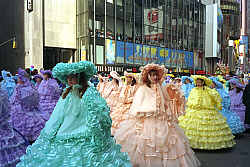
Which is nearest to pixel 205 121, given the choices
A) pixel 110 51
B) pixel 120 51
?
pixel 110 51

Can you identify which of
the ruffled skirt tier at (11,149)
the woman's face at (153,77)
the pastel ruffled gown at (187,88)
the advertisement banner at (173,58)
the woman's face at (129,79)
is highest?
the advertisement banner at (173,58)

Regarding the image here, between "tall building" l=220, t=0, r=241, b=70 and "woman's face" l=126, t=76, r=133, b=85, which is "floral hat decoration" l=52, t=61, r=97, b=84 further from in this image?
"tall building" l=220, t=0, r=241, b=70

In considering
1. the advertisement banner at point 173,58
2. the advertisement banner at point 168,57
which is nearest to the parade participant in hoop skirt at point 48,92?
the advertisement banner at point 168,57

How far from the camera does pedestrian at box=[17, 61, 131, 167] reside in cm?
311

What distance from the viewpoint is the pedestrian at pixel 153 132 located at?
15.6 ft

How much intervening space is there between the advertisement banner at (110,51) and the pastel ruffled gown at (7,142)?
21.9 m

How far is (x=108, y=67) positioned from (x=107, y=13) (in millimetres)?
5546

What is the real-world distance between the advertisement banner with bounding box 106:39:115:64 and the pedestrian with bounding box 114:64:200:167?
21.2 m

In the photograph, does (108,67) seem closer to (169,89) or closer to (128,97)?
(128,97)

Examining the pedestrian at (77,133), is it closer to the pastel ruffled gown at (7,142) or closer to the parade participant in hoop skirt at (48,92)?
the pastel ruffled gown at (7,142)

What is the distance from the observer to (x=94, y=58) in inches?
991

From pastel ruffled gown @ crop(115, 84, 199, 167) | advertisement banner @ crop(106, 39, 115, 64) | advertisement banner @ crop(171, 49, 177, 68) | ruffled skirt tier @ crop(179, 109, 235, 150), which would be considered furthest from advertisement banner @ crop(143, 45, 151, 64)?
pastel ruffled gown @ crop(115, 84, 199, 167)

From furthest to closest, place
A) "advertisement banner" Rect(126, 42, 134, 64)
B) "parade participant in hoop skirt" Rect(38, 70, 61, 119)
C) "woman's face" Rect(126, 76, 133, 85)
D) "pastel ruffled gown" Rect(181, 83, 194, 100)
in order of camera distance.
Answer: "advertisement banner" Rect(126, 42, 134, 64) → "pastel ruffled gown" Rect(181, 83, 194, 100) → "parade participant in hoop skirt" Rect(38, 70, 61, 119) → "woman's face" Rect(126, 76, 133, 85)

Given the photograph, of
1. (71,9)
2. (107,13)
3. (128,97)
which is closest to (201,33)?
(107,13)
